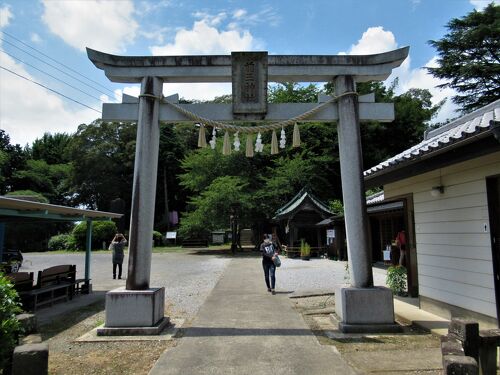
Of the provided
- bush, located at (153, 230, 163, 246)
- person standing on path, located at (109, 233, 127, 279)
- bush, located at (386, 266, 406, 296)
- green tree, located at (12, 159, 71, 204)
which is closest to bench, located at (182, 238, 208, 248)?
bush, located at (153, 230, 163, 246)

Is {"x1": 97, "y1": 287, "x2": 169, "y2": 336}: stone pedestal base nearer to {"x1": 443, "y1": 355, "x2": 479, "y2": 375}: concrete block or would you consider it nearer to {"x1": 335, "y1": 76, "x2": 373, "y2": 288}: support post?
{"x1": 335, "y1": 76, "x2": 373, "y2": 288}: support post

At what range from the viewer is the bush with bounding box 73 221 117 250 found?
113 ft

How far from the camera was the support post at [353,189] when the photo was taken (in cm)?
684

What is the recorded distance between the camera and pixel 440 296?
24.6 feet

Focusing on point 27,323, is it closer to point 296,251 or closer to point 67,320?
point 67,320

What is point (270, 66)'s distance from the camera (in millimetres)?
7430

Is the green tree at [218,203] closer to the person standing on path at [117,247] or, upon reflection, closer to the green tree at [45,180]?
the person standing on path at [117,247]

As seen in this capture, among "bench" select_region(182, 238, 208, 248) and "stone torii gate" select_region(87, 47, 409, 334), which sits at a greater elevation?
"stone torii gate" select_region(87, 47, 409, 334)

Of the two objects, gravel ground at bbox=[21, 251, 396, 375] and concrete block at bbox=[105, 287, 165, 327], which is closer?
gravel ground at bbox=[21, 251, 396, 375]

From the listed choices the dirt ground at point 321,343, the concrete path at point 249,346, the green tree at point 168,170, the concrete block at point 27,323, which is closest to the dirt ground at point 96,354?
the dirt ground at point 321,343

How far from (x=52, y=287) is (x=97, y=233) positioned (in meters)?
26.0

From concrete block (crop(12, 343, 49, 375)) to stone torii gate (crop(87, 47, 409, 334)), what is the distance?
3377mm

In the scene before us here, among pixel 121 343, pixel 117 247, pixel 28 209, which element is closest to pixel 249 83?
pixel 121 343

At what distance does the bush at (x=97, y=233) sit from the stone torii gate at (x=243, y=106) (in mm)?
29435
